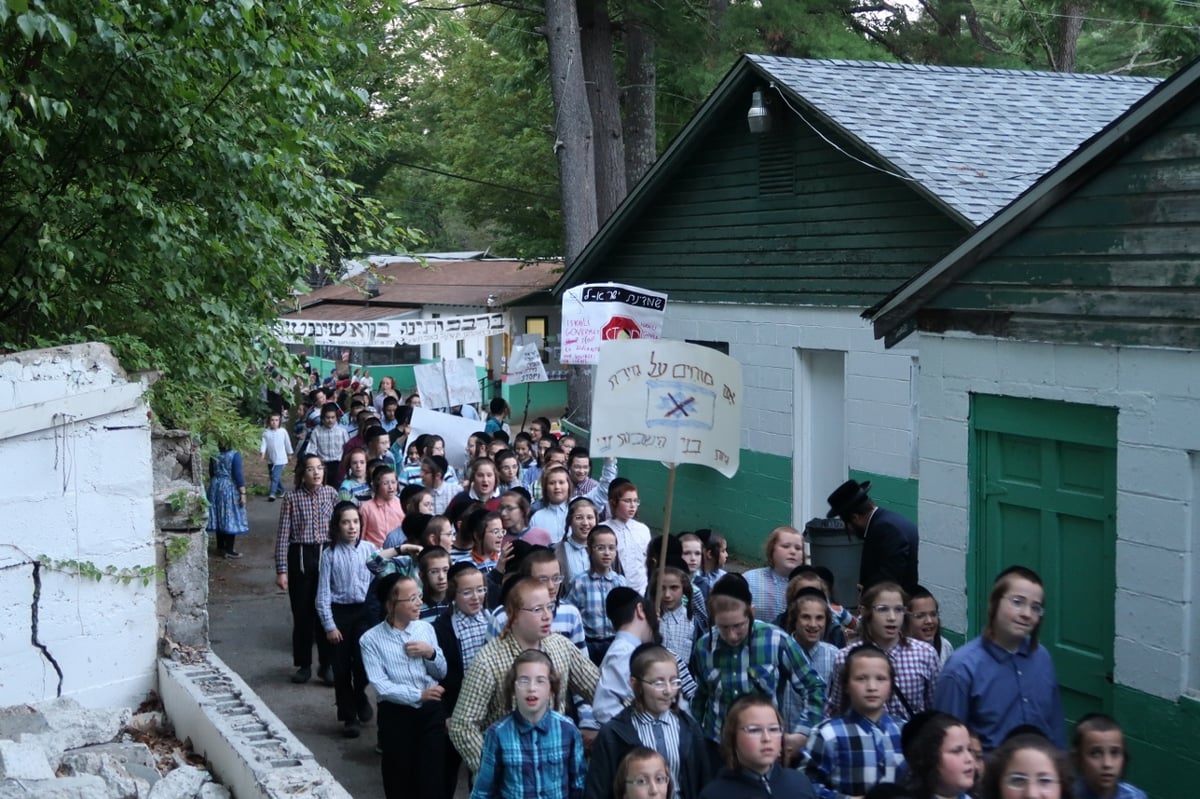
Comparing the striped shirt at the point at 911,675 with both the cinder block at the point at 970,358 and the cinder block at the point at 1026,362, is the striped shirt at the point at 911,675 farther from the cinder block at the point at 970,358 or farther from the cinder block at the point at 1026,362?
the cinder block at the point at 970,358

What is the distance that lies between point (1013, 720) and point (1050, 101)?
10860 millimetres

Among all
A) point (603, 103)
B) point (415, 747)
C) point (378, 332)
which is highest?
point (603, 103)

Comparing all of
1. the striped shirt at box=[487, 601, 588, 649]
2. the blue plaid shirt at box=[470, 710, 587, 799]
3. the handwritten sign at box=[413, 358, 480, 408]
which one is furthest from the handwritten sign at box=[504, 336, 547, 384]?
the blue plaid shirt at box=[470, 710, 587, 799]

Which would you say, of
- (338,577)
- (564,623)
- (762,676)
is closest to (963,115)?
(338,577)

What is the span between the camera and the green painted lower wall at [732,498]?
15.7 meters

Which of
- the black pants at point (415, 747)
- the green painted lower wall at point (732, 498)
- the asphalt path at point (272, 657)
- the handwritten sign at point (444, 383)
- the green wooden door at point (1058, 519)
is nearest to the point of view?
the black pants at point (415, 747)

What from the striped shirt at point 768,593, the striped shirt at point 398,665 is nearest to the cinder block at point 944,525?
the striped shirt at point 768,593

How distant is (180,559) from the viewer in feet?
29.4

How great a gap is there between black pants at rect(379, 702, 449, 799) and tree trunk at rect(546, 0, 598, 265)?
14534 mm

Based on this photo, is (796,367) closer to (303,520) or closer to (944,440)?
(944,440)

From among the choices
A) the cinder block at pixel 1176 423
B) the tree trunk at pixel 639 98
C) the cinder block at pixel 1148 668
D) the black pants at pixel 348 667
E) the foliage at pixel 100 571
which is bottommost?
the black pants at pixel 348 667

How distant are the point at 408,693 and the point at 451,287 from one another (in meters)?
35.6

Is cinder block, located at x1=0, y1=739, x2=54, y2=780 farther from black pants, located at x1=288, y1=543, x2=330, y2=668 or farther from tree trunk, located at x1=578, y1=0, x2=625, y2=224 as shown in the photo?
tree trunk, located at x1=578, y1=0, x2=625, y2=224

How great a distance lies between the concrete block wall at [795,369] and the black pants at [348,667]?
20.1ft
